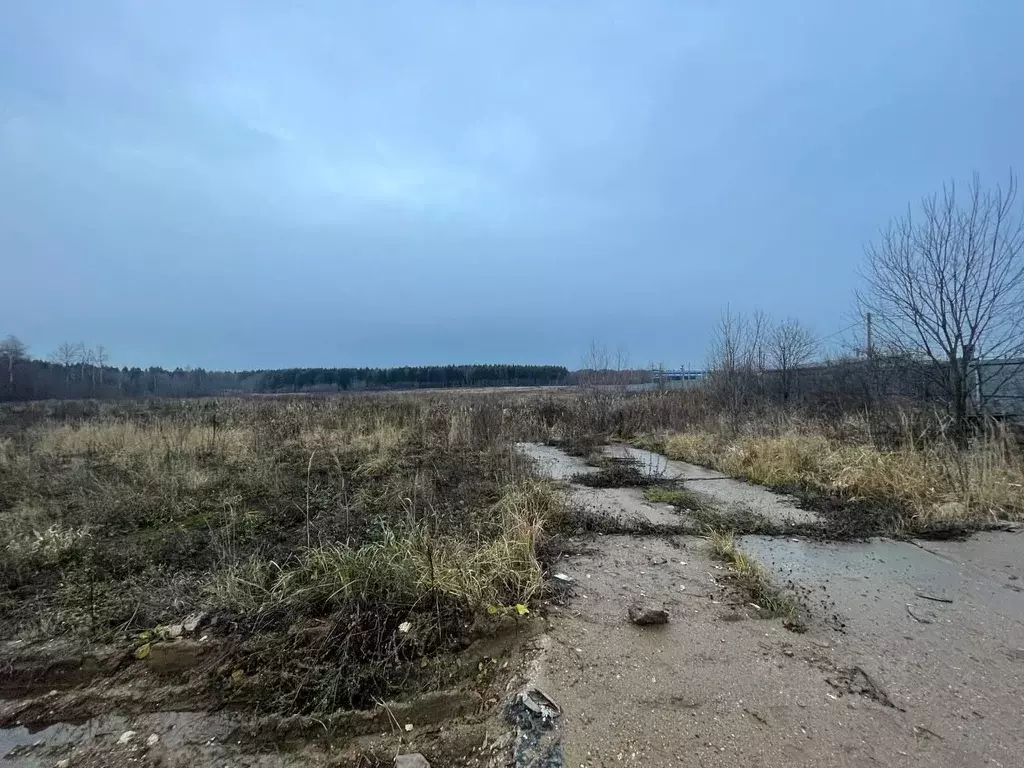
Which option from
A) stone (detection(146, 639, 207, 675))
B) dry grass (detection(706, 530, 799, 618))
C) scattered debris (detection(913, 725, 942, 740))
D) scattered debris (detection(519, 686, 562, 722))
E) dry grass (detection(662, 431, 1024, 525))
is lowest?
stone (detection(146, 639, 207, 675))

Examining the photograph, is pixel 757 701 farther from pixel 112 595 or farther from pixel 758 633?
pixel 112 595

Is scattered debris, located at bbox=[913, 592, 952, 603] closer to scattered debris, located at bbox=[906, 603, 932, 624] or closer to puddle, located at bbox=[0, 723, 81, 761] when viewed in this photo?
scattered debris, located at bbox=[906, 603, 932, 624]

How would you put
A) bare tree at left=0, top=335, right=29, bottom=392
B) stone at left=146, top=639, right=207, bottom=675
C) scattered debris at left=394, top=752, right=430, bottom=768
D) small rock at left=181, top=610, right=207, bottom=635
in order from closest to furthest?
scattered debris at left=394, top=752, right=430, bottom=768, stone at left=146, top=639, right=207, bottom=675, small rock at left=181, top=610, right=207, bottom=635, bare tree at left=0, top=335, right=29, bottom=392

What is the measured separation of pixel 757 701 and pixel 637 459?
7.28 metres

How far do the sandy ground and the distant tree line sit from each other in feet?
125

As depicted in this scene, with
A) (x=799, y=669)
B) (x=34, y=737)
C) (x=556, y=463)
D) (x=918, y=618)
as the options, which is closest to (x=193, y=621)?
(x=34, y=737)

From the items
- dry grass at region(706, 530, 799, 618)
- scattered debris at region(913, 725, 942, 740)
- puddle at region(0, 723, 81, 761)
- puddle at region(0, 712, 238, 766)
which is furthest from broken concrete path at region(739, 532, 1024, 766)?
puddle at region(0, 723, 81, 761)

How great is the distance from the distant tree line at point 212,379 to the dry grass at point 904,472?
111 feet

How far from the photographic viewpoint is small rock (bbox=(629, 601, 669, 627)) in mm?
2910

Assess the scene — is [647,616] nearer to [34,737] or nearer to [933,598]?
[933,598]

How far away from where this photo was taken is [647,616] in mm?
2932

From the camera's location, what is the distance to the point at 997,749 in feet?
6.25

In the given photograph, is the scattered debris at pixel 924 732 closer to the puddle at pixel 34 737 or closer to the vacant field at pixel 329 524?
the vacant field at pixel 329 524

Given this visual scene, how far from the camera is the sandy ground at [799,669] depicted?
6.34ft
